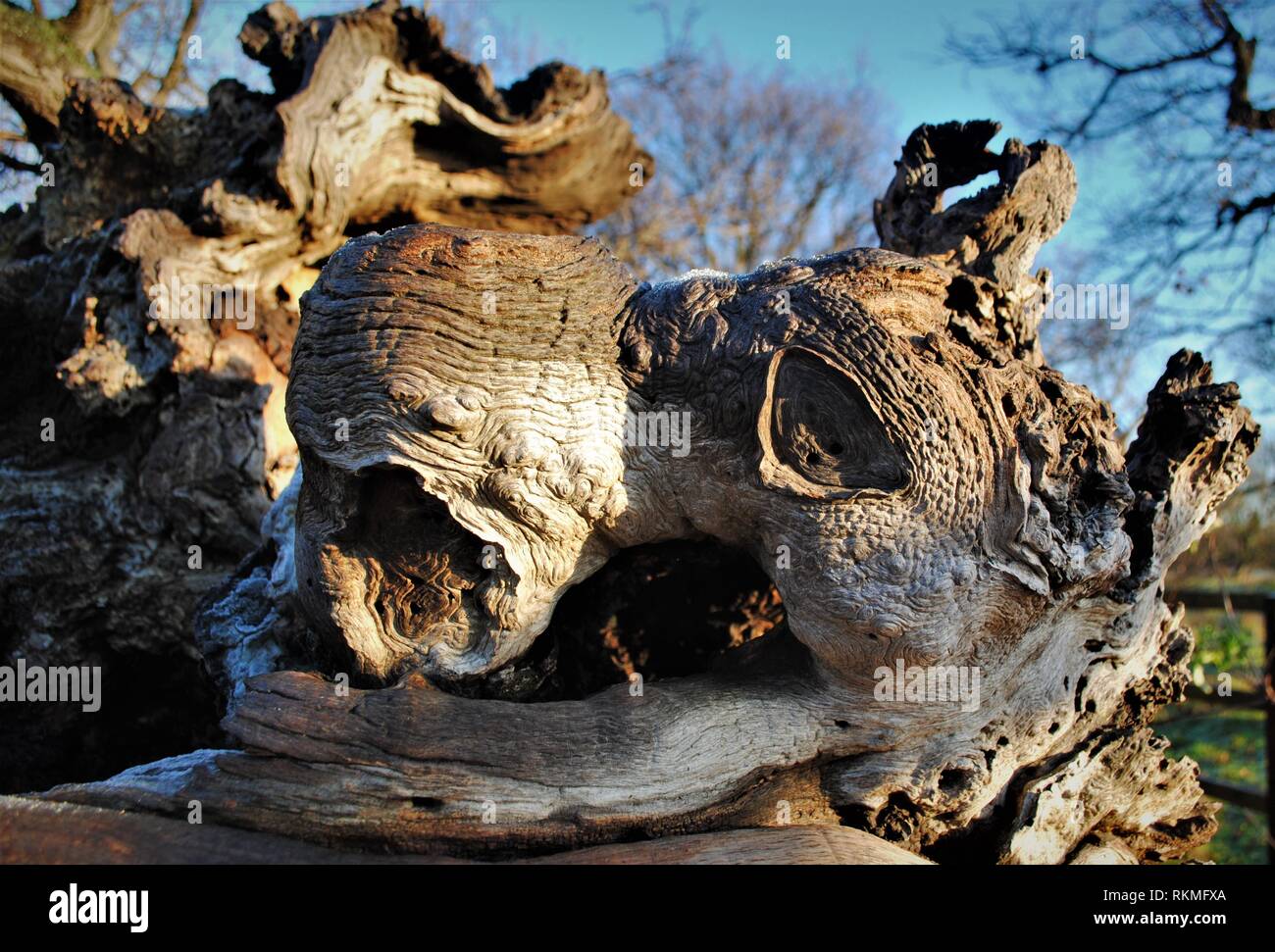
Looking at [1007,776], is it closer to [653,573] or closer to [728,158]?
[653,573]

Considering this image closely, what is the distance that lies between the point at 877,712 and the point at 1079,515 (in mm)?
925

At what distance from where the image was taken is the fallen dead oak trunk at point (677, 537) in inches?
109

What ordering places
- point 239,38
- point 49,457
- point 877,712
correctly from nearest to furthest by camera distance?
point 877,712 → point 49,457 → point 239,38

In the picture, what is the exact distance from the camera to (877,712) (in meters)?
3.04

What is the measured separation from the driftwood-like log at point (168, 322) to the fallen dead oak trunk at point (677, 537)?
1.91 metres

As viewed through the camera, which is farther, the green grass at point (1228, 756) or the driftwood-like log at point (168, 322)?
the green grass at point (1228, 756)

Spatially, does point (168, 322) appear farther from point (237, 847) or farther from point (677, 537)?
point (237, 847)

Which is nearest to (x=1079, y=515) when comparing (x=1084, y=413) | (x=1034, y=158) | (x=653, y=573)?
(x=1084, y=413)

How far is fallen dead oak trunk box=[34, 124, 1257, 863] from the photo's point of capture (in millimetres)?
2773

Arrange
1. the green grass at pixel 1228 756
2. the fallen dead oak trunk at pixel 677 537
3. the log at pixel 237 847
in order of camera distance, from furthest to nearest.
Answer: the green grass at pixel 1228 756
the fallen dead oak trunk at pixel 677 537
the log at pixel 237 847

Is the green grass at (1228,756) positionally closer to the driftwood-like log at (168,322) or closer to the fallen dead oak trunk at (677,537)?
the fallen dead oak trunk at (677,537)

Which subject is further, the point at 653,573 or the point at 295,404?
the point at 653,573

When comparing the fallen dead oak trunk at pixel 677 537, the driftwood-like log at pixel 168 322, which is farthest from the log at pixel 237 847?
the driftwood-like log at pixel 168 322
